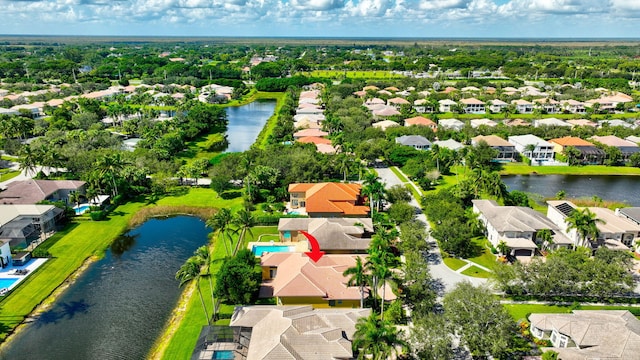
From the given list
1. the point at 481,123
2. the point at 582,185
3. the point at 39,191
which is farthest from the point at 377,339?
the point at 481,123

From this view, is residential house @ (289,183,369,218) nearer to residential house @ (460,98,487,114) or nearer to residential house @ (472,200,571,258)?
residential house @ (472,200,571,258)

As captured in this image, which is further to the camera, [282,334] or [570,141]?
[570,141]

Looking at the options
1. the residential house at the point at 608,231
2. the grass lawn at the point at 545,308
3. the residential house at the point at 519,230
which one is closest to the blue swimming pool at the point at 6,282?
the grass lawn at the point at 545,308

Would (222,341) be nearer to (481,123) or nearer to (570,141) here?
(570,141)

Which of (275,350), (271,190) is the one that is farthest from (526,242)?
(271,190)

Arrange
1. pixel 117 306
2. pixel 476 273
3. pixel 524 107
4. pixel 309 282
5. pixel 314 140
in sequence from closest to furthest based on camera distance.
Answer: pixel 309 282
pixel 117 306
pixel 476 273
pixel 314 140
pixel 524 107

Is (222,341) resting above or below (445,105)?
below
